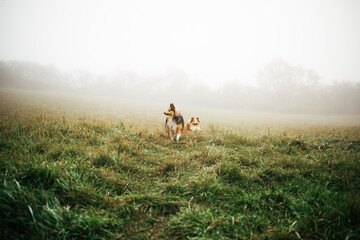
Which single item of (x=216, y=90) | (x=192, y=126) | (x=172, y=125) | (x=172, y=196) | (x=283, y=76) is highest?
(x=283, y=76)

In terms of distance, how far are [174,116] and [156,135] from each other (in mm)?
989

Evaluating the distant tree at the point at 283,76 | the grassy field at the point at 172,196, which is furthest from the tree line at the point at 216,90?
the grassy field at the point at 172,196

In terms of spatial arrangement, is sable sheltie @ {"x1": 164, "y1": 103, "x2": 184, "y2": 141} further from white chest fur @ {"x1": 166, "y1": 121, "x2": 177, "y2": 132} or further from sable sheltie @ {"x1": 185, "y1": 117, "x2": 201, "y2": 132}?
sable sheltie @ {"x1": 185, "y1": 117, "x2": 201, "y2": 132}

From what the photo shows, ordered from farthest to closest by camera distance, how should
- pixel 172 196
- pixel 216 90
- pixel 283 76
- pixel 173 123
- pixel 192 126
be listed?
pixel 216 90
pixel 283 76
pixel 192 126
pixel 173 123
pixel 172 196

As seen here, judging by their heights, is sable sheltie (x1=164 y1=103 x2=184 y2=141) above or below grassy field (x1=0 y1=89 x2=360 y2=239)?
above

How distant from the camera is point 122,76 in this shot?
64.3 metres

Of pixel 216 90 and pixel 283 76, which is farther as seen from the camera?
pixel 216 90

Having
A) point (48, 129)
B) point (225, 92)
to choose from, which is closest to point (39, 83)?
point (225, 92)

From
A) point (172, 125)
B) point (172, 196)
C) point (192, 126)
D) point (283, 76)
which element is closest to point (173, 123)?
point (172, 125)

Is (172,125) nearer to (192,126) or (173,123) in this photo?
(173,123)

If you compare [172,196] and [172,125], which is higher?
[172,125]

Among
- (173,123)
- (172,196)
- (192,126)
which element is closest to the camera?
(172,196)

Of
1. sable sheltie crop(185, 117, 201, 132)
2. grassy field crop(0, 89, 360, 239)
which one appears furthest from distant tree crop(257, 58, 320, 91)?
grassy field crop(0, 89, 360, 239)

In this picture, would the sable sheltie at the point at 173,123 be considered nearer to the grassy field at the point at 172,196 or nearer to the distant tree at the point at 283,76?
the grassy field at the point at 172,196
